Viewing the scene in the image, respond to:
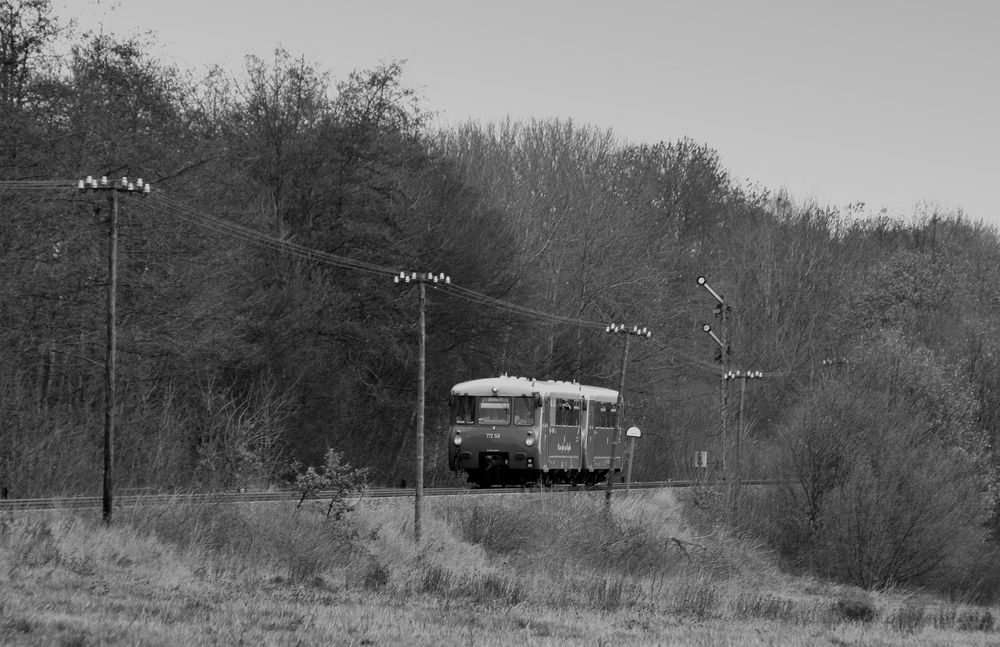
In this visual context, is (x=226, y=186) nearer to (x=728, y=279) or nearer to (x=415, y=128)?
(x=415, y=128)

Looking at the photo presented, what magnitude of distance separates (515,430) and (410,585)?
15749 mm

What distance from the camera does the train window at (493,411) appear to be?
42.2 m

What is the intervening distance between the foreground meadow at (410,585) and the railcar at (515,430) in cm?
202

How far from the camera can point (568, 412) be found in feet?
145

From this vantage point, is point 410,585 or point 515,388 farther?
point 515,388

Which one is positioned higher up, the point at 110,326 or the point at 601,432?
the point at 110,326

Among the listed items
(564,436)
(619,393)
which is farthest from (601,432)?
(564,436)

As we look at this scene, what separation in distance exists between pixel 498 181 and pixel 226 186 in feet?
78.6

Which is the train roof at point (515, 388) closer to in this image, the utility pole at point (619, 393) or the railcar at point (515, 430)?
the railcar at point (515, 430)

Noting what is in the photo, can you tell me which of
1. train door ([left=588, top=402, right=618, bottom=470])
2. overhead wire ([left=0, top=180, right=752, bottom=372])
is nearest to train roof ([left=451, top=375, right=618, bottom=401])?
train door ([left=588, top=402, right=618, bottom=470])

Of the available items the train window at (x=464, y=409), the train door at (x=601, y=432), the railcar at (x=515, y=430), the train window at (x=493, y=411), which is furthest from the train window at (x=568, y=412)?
the train window at (x=464, y=409)

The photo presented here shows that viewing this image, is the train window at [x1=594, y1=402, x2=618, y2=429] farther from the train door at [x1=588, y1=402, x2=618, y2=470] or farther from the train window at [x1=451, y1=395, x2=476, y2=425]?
the train window at [x1=451, y1=395, x2=476, y2=425]

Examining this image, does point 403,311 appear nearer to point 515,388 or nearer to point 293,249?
point 293,249

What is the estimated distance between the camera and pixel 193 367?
42.6 m
